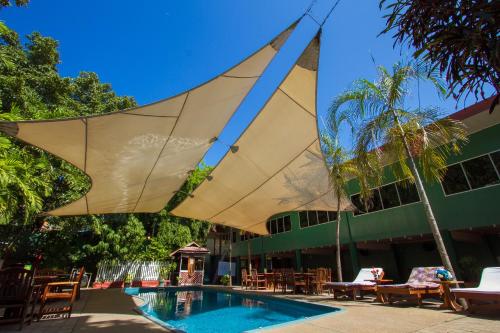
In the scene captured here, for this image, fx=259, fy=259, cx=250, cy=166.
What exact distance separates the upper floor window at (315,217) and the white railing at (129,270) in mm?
9828

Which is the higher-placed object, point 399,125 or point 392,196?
point 399,125

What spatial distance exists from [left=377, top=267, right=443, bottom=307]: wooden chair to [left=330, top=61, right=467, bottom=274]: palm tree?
3.67 ft

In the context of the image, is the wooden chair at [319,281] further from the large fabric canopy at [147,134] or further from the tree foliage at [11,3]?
the tree foliage at [11,3]

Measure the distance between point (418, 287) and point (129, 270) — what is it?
1544 centimetres

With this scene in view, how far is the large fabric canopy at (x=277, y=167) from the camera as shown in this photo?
166 inches

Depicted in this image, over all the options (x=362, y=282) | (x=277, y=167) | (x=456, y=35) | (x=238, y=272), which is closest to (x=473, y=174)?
(x=362, y=282)

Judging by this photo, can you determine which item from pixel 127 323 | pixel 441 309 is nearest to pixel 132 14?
pixel 127 323

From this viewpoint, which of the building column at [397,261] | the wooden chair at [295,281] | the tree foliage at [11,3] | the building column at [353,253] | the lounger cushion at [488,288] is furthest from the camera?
the building column at [397,261]

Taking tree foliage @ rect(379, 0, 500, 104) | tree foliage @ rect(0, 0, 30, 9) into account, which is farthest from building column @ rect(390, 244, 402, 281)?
tree foliage @ rect(0, 0, 30, 9)

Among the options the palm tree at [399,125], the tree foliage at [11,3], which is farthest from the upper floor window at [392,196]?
the tree foliage at [11,3]

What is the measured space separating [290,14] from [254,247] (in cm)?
1500

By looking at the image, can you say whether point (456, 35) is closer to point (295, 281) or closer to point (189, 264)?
point (295, 281)

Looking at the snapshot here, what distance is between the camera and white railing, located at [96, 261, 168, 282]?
1496 centimetres

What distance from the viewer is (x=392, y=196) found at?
937 cm
